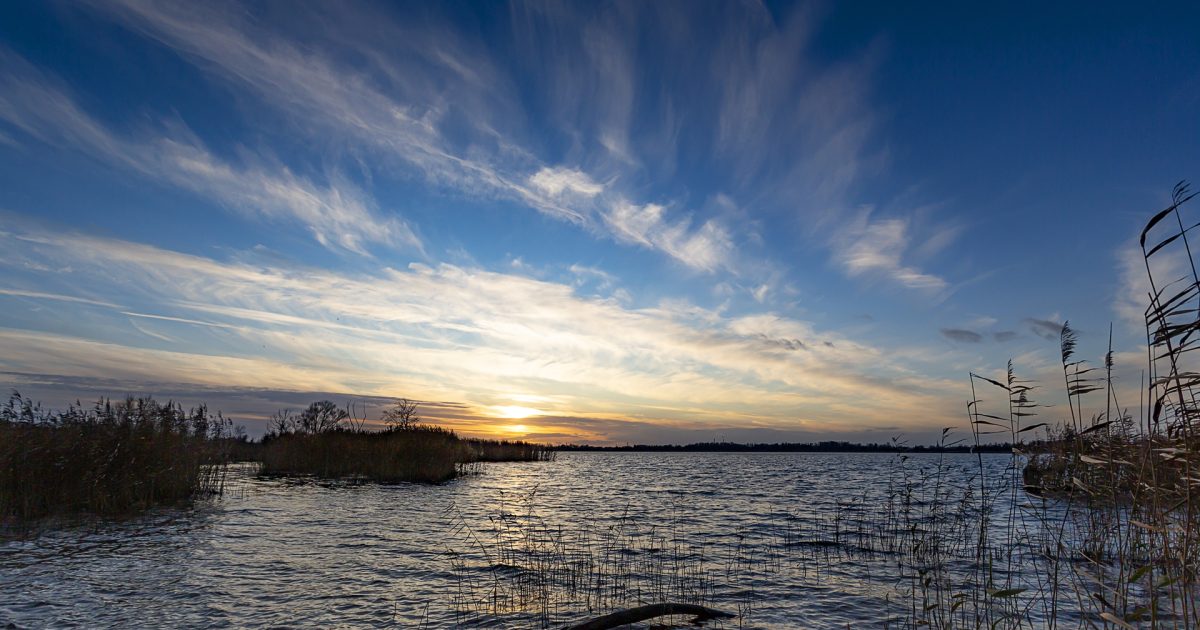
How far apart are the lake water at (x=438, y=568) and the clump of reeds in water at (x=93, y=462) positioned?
4.65 feet

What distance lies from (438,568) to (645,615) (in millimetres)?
6972

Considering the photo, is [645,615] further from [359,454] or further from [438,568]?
[359,454]

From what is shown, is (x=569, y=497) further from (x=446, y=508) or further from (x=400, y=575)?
(x=400, y=575)

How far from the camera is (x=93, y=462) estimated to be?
18.7 m

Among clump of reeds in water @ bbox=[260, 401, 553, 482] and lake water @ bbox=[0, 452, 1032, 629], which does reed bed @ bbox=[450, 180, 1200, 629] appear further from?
clump of reeds in water @ bbox=[260, 401, 553, 482]

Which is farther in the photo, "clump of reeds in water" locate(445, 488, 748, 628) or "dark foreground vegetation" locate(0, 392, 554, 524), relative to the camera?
"dark foreground vegetation" locate(0, 392, 554, 524)

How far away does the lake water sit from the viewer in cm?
1015

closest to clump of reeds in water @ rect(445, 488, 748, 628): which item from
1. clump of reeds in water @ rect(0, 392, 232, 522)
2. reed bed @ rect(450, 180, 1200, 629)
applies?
reed bed @ rect(450, 180, 1200, 629)

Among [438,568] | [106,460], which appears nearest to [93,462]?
[106,460]

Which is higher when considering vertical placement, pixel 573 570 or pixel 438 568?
pixel 573 570

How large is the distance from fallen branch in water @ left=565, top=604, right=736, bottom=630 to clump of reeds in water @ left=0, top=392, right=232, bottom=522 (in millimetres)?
18223

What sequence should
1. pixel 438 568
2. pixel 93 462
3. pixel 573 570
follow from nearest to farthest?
pixel 573 570 < pixel 438 568 < pixel 93 462

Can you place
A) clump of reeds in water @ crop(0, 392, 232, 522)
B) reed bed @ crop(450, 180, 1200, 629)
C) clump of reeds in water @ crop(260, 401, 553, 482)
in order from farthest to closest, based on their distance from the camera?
clump of reeds in water @ crop(260, 401, 553, 482) → clump of reeds in water @ crop(0, 392, 232, 522) → reed bed @ crop(450, 180, 1200, 629)

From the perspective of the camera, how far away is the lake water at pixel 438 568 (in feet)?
33.3
